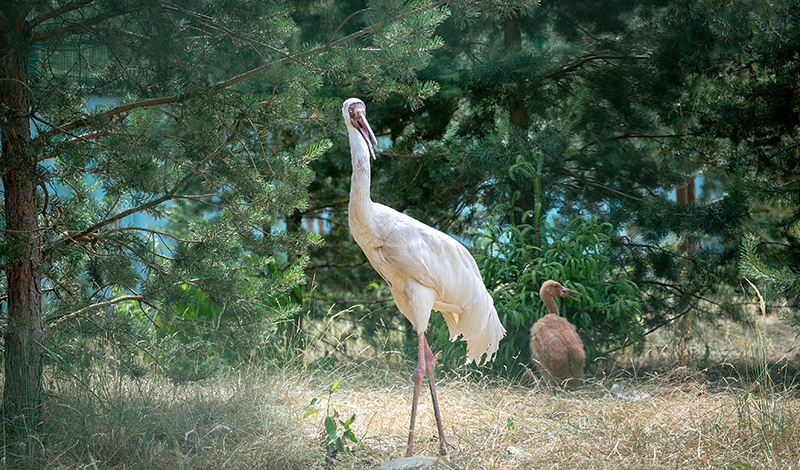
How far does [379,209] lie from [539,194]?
2.34 meters

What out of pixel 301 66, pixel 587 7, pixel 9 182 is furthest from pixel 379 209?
pixel 587 7

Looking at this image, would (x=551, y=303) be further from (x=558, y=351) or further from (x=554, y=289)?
(x=558, y=351)

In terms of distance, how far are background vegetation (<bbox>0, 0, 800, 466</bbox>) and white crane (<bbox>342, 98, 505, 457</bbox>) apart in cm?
37

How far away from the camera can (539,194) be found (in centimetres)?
549

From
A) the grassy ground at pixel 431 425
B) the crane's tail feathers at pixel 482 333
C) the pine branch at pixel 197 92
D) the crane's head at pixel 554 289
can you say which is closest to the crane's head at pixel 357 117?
the pine branch at pixel 197 92

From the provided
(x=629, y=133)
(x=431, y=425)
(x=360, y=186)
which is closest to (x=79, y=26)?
(x=360, y=186)

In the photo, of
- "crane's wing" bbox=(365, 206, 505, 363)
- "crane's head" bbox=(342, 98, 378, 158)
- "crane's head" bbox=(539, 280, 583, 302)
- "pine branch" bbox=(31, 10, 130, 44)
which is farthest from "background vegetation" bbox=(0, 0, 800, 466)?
"crane's wing" bbox=(365, 206, 505, 363)

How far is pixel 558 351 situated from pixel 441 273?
4.39 ft

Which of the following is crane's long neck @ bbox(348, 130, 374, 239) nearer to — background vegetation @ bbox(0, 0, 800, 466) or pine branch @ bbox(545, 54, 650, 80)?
background vegetation @ bbox(0, 0, 800, 466)

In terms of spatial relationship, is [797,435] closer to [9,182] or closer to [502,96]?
[502,96]

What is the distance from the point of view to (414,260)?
354cm

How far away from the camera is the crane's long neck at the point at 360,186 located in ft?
11.3

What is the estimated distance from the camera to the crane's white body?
11.4 ft

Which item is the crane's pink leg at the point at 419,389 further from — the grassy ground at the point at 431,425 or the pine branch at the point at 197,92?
the pine branch at the point at 197,92
